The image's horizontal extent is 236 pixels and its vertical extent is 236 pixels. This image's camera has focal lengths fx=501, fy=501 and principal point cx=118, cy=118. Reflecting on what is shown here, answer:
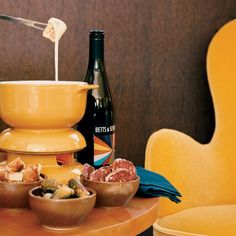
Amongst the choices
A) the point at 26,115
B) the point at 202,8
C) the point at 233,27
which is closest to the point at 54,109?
the point at 26,115

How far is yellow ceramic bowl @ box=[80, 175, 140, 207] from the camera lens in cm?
93

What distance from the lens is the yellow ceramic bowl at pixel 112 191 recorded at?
0.93 meters

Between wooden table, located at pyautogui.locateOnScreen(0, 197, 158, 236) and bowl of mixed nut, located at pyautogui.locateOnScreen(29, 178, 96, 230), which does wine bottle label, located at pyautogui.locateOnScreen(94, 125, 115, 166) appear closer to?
wooden table, located at pyautogui.locateOnScreen(0, 197, 158, 236)

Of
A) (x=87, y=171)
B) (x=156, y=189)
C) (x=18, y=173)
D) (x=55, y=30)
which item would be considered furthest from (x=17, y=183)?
(x=55, y=30)

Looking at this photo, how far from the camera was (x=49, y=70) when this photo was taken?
168 centimetres

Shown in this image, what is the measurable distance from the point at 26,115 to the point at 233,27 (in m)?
1.19

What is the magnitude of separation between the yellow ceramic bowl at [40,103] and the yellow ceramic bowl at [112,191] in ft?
0.50

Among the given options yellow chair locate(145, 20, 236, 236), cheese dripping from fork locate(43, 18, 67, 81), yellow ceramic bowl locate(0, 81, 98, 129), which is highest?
cheese dripping from fork locate(43, 18, 67, 81)

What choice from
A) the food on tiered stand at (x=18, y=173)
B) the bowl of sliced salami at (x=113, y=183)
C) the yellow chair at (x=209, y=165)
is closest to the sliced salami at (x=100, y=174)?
the bowl of sliced salami at (x=113, y=183)

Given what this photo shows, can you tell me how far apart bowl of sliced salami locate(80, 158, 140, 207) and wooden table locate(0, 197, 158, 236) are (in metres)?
0.02

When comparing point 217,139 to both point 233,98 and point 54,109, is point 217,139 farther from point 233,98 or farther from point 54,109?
point 54,109

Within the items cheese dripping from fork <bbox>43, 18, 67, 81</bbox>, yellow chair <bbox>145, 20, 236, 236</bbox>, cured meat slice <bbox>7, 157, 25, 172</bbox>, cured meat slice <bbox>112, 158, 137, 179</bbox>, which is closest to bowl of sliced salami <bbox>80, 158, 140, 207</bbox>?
cured meat slice <bbox>112, 158, 137, 179</bbox>

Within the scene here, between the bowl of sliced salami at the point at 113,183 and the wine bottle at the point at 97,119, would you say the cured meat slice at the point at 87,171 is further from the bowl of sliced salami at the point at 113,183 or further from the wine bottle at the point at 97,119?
the wine bottle at the point at 97,119

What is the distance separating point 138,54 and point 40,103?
103 centimetres
